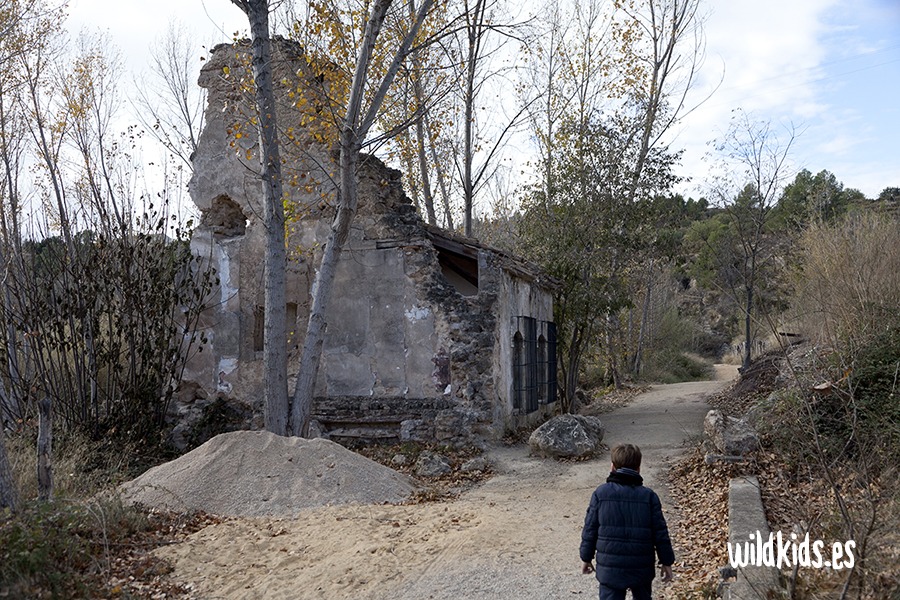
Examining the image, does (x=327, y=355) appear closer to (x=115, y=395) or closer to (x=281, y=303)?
(x=281, y=303)

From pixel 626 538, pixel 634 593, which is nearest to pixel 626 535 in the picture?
pixel 626 538

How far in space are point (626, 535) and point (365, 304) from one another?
925 centimetres

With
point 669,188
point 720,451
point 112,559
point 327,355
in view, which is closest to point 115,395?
point 327,355

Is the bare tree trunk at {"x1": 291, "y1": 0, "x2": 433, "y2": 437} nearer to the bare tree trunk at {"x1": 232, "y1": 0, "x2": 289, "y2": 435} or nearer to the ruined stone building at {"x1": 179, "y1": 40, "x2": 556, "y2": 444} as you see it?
the bare tree trunk at {"x1": 232, "y1": 0, "x2": 289, "y2": 435}

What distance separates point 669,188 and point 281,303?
9.96 m

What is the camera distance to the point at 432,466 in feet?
36.4

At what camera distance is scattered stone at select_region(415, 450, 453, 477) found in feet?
36.0

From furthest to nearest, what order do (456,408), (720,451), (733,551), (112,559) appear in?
(456,408) < (720,451) < (112,559) < (733,551)

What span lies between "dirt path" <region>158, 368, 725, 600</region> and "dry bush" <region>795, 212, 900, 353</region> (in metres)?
3.26

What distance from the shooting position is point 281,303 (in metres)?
Answer: 11.4

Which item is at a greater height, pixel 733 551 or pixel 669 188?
pixel 669 188

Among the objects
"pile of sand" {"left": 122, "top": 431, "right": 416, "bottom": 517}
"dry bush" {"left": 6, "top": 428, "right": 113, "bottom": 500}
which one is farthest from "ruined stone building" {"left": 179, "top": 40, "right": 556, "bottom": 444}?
"pile of sand" {"left": 122, "top": 431, "right": 416, "bottom": 517}

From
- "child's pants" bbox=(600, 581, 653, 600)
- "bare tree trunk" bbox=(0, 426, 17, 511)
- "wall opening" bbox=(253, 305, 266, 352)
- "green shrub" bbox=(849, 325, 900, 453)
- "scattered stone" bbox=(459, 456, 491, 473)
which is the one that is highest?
"wall opening" bbox=(253, 305, 266, 352)
